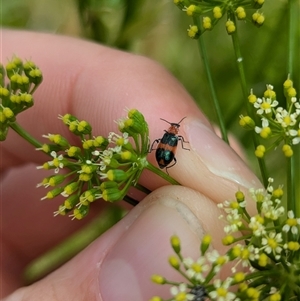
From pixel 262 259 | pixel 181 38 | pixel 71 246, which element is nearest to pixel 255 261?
pixel 262 259

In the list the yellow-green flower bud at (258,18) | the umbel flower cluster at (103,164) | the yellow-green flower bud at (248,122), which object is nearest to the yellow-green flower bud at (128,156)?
the umbel flower cluster at (103,164)

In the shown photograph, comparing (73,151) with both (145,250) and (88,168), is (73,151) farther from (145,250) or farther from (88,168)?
(145,250)

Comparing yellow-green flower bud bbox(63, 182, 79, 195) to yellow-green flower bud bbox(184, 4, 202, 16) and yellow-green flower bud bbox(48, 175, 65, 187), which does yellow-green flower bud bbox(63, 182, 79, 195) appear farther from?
yellow-green flower bud bbox(184, 4, 202, 16)

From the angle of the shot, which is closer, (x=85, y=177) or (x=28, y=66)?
(x=85, y=177)

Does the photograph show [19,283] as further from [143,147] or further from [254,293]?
[254,293]

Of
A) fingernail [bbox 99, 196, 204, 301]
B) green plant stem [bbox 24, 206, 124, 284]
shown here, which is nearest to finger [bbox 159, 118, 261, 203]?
fingernail [bbox 99, 196, 204, 301]

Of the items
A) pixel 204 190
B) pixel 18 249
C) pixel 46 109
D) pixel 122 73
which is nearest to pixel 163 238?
pixel 204 190
